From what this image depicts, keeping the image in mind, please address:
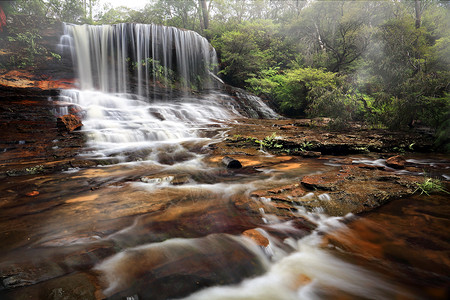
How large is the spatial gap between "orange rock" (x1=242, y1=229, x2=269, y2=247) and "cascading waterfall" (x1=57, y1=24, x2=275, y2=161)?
18.1ft

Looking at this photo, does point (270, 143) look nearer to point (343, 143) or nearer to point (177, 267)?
point (343, 143)

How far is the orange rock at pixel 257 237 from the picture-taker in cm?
204

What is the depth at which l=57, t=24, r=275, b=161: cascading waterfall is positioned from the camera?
8.39 meters

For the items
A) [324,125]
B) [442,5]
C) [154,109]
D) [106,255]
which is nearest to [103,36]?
[154,109]

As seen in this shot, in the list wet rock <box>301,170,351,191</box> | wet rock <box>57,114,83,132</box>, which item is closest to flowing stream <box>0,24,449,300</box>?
wet rock <box>301,170,351,191</box>

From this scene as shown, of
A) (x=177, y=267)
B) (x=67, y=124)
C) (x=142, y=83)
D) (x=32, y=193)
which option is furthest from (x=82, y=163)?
(x=142, y=83)

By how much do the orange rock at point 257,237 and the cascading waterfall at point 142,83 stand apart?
5527 millimetres

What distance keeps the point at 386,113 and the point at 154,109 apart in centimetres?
1024

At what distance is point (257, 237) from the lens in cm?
210

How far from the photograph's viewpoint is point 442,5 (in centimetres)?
1925

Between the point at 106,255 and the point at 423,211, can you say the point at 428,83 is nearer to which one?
the point at 423,211

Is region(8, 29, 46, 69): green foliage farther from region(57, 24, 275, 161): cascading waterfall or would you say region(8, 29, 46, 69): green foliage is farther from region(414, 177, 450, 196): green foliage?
region(414, 177, 450, 196): green foliage

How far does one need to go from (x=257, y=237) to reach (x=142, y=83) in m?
15.1

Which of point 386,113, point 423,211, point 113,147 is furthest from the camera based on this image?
point 386,113
